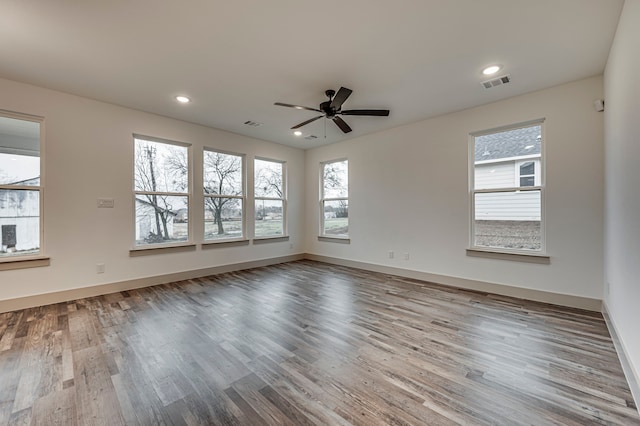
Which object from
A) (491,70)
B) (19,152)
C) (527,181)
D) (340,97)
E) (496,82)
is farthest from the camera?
(527,181)

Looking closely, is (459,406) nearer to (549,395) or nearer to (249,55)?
(549,395)

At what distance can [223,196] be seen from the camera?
17.5 ft

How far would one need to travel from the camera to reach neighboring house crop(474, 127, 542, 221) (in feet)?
12.0

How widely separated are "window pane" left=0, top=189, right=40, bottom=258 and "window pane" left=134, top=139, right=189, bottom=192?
3.94 ft

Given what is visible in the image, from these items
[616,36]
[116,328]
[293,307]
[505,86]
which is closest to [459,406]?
[293,307]

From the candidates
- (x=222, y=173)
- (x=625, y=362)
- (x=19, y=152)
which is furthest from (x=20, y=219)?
(x=625, y=362)

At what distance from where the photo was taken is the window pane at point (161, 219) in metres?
4.38

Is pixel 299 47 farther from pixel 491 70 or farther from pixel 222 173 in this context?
pixel 222 173

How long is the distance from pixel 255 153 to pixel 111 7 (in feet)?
12.1

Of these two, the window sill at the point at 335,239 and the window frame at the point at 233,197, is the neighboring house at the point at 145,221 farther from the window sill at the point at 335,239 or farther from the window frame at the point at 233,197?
the window sill at the point at 335,239

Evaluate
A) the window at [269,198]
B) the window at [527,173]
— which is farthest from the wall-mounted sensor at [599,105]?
the window at [269,198]

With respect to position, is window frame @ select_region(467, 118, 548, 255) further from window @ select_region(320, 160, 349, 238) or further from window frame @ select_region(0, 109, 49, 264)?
window frame @ select_region(0, 109, 49, 264)

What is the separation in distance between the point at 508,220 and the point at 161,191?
5490mm

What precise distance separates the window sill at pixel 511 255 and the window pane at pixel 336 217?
2583 millimetres
